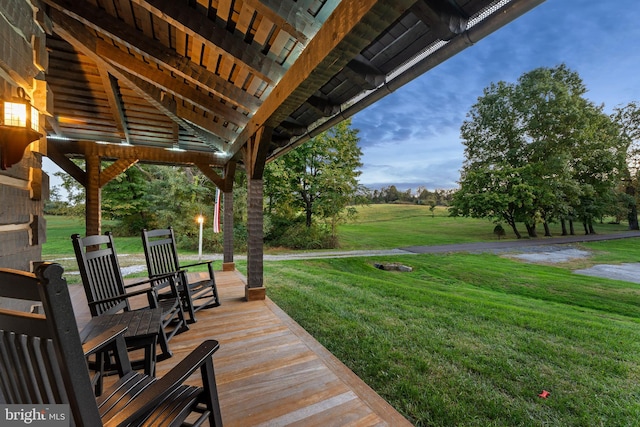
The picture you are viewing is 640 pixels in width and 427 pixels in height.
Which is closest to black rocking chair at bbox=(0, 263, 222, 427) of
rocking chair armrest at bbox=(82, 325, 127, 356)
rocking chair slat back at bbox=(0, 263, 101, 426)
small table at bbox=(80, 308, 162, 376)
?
rocking chair slat back at bbox=(0, 263, 101, 426)

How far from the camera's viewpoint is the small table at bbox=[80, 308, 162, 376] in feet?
5.77

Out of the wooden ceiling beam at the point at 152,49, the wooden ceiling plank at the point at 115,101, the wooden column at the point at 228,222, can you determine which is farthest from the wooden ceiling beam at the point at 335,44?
the wooden column at the point at 228,222

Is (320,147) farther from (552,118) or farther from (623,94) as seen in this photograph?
(623,94)

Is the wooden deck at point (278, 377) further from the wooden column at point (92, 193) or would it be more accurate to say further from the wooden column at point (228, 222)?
the wooden column at point (228, 222)

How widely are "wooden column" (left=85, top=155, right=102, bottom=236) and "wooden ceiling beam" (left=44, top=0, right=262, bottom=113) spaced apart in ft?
10.4

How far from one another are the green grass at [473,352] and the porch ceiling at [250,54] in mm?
2286

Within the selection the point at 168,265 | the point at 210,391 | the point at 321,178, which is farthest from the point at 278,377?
the point at 321,178

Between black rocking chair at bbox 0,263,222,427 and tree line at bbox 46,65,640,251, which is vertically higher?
tree line at bbox 46,65,640,251

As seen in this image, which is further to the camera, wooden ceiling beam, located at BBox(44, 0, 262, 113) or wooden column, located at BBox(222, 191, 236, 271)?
wooden column, located at BBox(222, 191, 236, 271)

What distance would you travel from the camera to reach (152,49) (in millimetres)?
2678

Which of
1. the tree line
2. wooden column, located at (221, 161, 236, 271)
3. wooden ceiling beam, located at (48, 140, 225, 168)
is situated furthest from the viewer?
the tree line

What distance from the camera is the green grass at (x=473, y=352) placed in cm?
191

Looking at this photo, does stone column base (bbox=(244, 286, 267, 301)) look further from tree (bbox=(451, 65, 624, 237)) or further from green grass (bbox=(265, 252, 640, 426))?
tree (bbox=(451, 65, 624, 237))

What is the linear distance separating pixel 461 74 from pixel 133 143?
98.7ft
